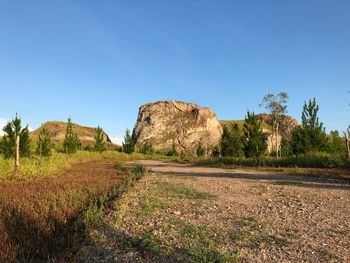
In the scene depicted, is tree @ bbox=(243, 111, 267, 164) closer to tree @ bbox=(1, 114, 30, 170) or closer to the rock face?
tree @ bbox=(1, 114, 30, 170)

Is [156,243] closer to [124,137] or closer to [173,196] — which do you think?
[173,196]

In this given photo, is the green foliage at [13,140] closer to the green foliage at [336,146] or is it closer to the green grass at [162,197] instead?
the green grass at [162,197]

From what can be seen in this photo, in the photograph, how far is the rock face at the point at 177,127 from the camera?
89.6m

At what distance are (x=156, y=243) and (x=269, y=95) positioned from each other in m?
50.1

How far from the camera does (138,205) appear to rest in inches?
294

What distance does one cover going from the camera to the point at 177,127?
302 feet

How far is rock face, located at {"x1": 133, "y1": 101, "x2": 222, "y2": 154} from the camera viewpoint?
294 feet

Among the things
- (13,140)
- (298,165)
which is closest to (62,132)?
(13,140)

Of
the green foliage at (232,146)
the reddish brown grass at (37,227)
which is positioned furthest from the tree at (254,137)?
the reddish brown grass at (37,227)

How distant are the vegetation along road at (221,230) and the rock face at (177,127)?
3095 inches

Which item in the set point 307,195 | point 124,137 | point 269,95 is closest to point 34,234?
point 307,195

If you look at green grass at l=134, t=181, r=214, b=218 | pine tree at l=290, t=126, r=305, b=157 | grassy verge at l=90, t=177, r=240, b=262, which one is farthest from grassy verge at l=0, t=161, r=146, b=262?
pine tree at l=290, t=126, r=305, b=157

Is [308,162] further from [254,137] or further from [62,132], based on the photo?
[62,132]

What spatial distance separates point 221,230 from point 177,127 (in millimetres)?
86752
